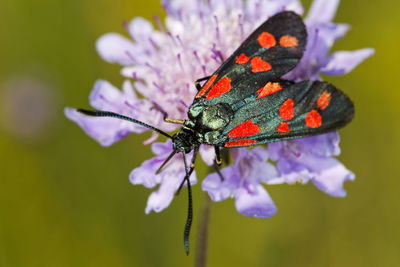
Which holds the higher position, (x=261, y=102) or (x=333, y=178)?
(x=261, y=102)

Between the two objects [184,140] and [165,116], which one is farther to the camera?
[165,116]

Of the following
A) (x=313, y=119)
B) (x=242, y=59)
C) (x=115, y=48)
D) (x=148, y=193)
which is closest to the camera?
(x=313, y=119)

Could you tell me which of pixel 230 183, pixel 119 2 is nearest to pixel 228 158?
pixel 230 183

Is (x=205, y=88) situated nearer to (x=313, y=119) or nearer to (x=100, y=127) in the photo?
(x=313, y=119)

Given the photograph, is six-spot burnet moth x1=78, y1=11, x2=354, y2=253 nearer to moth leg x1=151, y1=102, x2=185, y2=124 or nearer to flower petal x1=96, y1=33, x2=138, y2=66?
moth leg x1=151, y1=102, x2=185, y2=124

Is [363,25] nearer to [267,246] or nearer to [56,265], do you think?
[267,246]

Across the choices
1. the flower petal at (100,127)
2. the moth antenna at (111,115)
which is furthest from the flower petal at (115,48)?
the moth antenna at (111,115)

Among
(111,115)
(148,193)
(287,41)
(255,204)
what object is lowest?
(148,193)

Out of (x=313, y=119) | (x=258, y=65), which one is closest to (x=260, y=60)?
(x=258, y=65)
